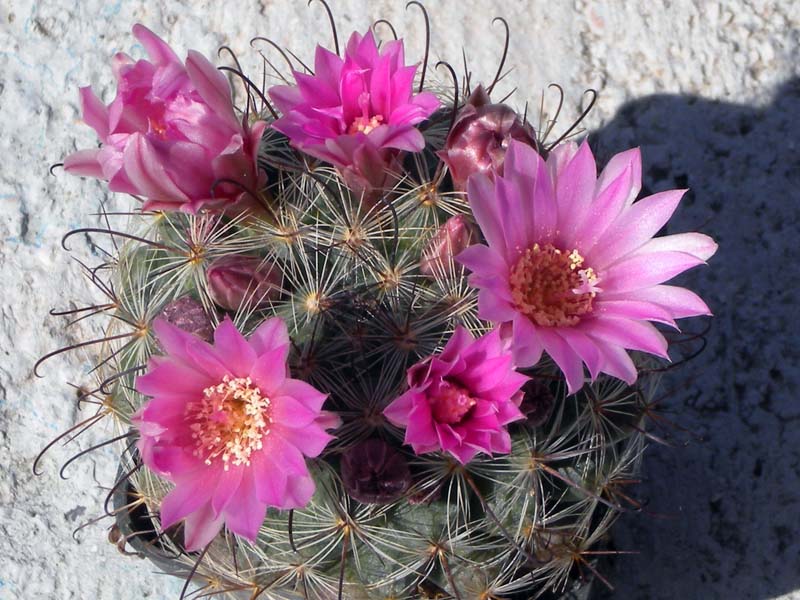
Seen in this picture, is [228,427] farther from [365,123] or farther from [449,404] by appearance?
[365,123]

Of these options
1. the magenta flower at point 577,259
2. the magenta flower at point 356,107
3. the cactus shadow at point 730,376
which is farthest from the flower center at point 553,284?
the cactus shadow at point 730,376

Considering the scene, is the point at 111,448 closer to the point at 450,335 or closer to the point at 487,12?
the point at 450,335

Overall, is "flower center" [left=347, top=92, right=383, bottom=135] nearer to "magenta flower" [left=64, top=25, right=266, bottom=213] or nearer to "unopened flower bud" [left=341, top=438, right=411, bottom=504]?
"magenta flower" [left=64, top=25, right=266, bottom=213]

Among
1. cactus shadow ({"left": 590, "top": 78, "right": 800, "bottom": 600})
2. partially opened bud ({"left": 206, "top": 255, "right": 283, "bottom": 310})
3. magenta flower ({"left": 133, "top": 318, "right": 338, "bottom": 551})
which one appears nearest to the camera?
magenta flower ({"left": 133, "top": 318, "right": 338, "bottom": 551})

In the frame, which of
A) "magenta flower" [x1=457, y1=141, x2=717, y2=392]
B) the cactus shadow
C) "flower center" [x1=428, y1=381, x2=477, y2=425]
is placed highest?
"magenta flower" [x1=457, y1=141, x2=717, y2=392]

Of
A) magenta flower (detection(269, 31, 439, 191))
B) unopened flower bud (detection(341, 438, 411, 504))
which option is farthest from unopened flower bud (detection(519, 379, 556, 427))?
magenta flower (detection(269, 31, 439, 191))

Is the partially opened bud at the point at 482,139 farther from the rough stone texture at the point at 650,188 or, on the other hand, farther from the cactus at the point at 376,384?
the rough stone texture at the point at 650,188

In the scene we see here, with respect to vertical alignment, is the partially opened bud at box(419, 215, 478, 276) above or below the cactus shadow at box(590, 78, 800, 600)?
above
